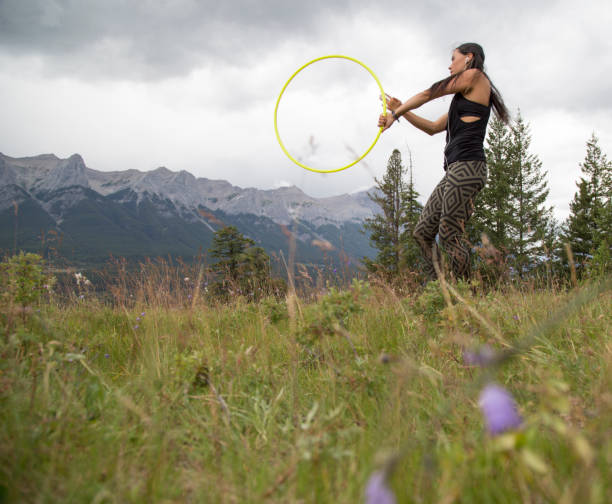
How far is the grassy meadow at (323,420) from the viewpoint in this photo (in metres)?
1.00

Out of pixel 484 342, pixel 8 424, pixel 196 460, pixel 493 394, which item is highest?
pixel 493 394

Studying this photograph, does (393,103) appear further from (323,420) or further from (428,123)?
(323,420)

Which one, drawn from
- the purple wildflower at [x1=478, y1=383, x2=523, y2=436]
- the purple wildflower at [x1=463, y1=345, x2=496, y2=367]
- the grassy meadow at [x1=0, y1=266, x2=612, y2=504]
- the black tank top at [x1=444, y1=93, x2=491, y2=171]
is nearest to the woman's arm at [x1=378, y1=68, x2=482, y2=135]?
the black tank top at [x1=444, y1=93, x2=491, y2=171]

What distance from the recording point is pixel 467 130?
3.77 m

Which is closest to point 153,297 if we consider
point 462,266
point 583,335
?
point 462,266

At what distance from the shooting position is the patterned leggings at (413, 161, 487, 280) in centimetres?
371

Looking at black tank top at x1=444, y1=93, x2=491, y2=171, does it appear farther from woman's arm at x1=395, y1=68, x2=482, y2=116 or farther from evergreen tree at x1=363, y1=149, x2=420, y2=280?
evergreen tree at x1=363, y1=149, x2=420, y2=280

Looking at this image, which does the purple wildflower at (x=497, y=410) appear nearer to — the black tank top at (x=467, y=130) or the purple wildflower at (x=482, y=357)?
the purple wildflower at (x=482, y=357)

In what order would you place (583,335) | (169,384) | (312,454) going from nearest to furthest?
(312,454)
(169,384)
(583,335)

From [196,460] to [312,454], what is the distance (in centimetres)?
55

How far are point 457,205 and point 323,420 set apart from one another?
9.61 ft

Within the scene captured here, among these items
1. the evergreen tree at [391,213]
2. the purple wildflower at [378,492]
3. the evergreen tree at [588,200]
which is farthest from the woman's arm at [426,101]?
the evergreen tree at [588,200]

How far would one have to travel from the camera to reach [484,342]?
2154mm

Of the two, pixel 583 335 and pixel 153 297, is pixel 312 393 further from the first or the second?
pixel 153 297
